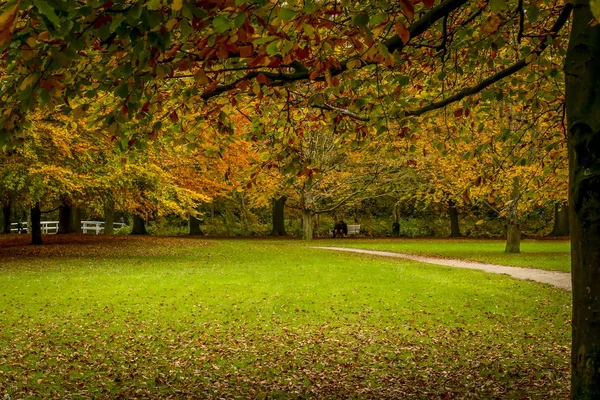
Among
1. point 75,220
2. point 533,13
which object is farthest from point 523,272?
point 75,220

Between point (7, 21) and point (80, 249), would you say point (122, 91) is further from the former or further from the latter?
point (80, 249)

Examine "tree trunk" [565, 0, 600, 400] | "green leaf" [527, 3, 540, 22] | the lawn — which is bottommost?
the lawn

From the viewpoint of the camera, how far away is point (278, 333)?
1059cm

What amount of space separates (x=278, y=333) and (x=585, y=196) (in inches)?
283

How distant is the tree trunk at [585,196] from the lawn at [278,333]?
7.77ft

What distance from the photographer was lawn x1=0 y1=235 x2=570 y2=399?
735 centimetres

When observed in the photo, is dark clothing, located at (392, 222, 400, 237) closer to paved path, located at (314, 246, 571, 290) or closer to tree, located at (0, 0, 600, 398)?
paved path, located at (314, 246, 571, 290)

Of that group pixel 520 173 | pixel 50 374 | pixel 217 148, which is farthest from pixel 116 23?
pixel 520 173

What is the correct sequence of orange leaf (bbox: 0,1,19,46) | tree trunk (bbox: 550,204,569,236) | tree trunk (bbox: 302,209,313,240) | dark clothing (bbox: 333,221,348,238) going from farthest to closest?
dark clothing (bbox: 333,221,348,238)
tree trunk (bbox: 550,204,569,236)
tree trunk (bbox: 302,209,313,240)
orange leaf (bbox: 0,1,19,46)

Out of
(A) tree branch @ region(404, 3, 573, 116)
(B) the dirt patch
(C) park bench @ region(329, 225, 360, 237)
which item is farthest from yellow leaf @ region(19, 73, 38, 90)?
(C) park bench @ region(329, 225, 360, 237)

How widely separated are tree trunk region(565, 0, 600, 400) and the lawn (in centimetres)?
237

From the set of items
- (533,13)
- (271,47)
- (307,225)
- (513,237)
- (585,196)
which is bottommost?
(513,237)

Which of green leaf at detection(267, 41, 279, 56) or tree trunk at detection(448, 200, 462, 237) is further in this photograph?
tree trunk at detection(448, 200, 462, 237)

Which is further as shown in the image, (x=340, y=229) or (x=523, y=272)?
(x=340, y=229)
